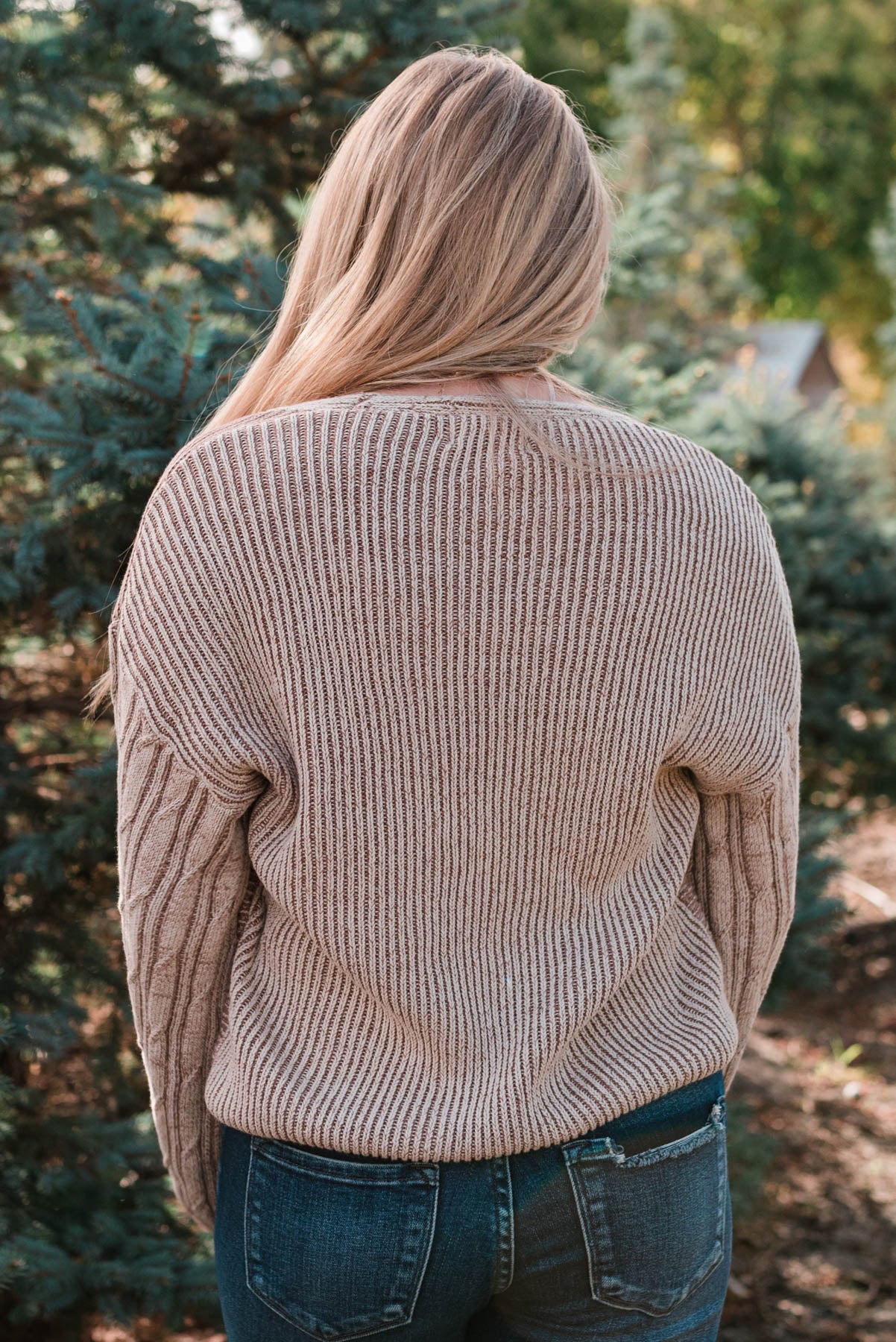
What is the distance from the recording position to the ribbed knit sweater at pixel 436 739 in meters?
1.18

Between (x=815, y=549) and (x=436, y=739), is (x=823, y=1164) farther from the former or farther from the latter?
(x=436, y=739)

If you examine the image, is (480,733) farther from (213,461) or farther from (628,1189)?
(628,1189)

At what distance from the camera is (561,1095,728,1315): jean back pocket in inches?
48.8

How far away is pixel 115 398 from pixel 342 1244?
56.2 inches

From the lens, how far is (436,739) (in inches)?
47.7

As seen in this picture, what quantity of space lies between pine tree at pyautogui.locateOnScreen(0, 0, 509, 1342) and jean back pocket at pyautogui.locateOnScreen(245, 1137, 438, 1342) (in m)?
0.79

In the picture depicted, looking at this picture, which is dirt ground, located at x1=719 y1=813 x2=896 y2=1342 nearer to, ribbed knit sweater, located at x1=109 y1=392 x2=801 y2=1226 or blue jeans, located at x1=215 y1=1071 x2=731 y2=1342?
blue jeans, located at x1=215 y1=1071 x2=731 y2=1342

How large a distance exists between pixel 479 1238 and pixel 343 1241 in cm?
Result: 14

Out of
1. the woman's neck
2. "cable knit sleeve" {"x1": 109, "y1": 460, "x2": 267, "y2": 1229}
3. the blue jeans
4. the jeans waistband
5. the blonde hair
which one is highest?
the blonde hair

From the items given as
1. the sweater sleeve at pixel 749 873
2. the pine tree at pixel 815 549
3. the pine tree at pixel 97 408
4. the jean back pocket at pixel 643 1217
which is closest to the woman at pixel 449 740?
the jean back pocket at pixel 643 1217

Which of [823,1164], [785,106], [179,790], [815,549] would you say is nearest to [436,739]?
[179,790]

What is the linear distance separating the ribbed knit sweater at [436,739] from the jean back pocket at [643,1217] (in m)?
0.05

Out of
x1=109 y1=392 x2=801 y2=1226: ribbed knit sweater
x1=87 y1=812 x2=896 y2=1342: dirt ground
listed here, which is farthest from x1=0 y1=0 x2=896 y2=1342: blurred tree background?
x1=109 y1=392 x2=801 y2=1226: ribbed knit sweater

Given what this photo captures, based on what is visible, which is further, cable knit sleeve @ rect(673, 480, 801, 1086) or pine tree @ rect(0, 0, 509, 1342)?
pine tree @ rect(0, 0, 509, 1342)
